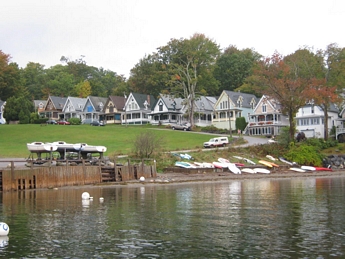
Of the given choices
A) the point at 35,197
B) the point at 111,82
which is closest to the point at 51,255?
the point at 35,197

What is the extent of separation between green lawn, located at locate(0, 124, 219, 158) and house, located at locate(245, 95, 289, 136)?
57.9 feet

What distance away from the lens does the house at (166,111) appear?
389 feet

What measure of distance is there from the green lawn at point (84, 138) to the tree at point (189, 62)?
62.4 feet

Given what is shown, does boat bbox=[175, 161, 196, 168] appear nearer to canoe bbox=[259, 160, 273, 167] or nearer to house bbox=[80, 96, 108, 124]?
canoe bbox=[259, 160, 273, 167]

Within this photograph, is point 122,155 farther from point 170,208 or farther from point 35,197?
point 170,208

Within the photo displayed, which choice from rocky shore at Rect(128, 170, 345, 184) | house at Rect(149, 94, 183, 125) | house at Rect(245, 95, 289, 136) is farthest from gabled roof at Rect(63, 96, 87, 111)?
rocky shore at Rect(128, 170, 345, 184)

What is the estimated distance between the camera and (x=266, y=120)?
10506 cm

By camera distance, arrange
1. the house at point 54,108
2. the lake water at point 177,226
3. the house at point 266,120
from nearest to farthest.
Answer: the lake water at point 177,226 → the house at point 266,120 → the house at point 54,108

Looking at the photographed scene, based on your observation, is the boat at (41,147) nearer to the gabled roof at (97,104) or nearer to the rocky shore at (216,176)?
the rocky shore at (216,176)

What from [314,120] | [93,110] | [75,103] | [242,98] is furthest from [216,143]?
[75,103]

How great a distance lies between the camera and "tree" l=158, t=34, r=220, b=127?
10744 cm

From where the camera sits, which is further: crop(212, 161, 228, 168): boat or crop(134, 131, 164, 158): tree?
crop(212, 161, 228, 168): boat

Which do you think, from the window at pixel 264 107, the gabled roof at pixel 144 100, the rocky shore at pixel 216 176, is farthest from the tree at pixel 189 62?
the rocky shore at pixel 216 176

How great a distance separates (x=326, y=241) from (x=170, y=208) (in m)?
12.1
